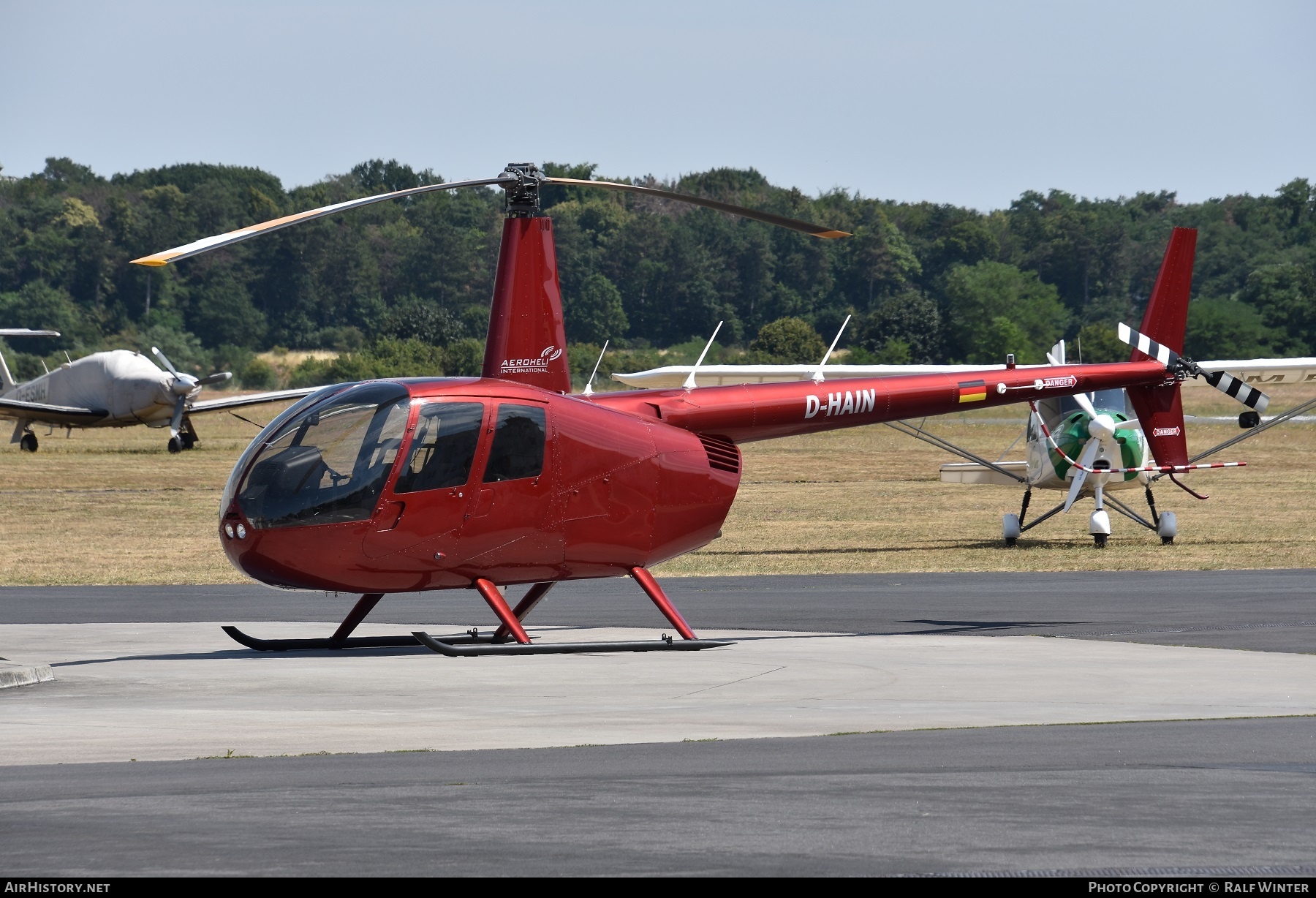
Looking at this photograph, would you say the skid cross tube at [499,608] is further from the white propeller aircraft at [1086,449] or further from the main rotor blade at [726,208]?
the white propeller aircraft at [1086,449]

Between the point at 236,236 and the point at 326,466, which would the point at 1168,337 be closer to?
the point at 326,466

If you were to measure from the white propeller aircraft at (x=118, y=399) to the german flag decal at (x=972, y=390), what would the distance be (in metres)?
37.4

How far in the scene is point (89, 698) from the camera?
1098cm

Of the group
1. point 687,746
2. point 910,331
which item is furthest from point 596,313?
point 687,746

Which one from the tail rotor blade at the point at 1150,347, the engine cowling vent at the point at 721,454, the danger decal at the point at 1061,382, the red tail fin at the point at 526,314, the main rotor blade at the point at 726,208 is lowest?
the engine cowling vent at the point at 721,454

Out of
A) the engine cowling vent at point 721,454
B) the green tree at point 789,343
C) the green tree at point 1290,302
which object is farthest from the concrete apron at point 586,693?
the green tree at point 1290,302

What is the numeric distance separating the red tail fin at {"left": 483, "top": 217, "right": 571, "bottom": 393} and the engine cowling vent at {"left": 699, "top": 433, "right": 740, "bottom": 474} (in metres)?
1.42

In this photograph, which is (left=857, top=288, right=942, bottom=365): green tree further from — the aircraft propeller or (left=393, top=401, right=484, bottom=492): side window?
(left=393, top=401, right=484, bottom=492): side window

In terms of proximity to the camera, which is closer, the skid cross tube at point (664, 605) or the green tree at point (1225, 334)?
the skid cross tube at point (664, 605)

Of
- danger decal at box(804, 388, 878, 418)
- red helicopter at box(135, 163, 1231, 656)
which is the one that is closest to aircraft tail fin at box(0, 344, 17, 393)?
red helicopter at box(135, 163, 1231, 656)

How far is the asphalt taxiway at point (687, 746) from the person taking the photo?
626 centimetres

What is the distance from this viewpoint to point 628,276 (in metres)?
121

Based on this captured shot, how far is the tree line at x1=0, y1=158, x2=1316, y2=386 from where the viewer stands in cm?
9700
